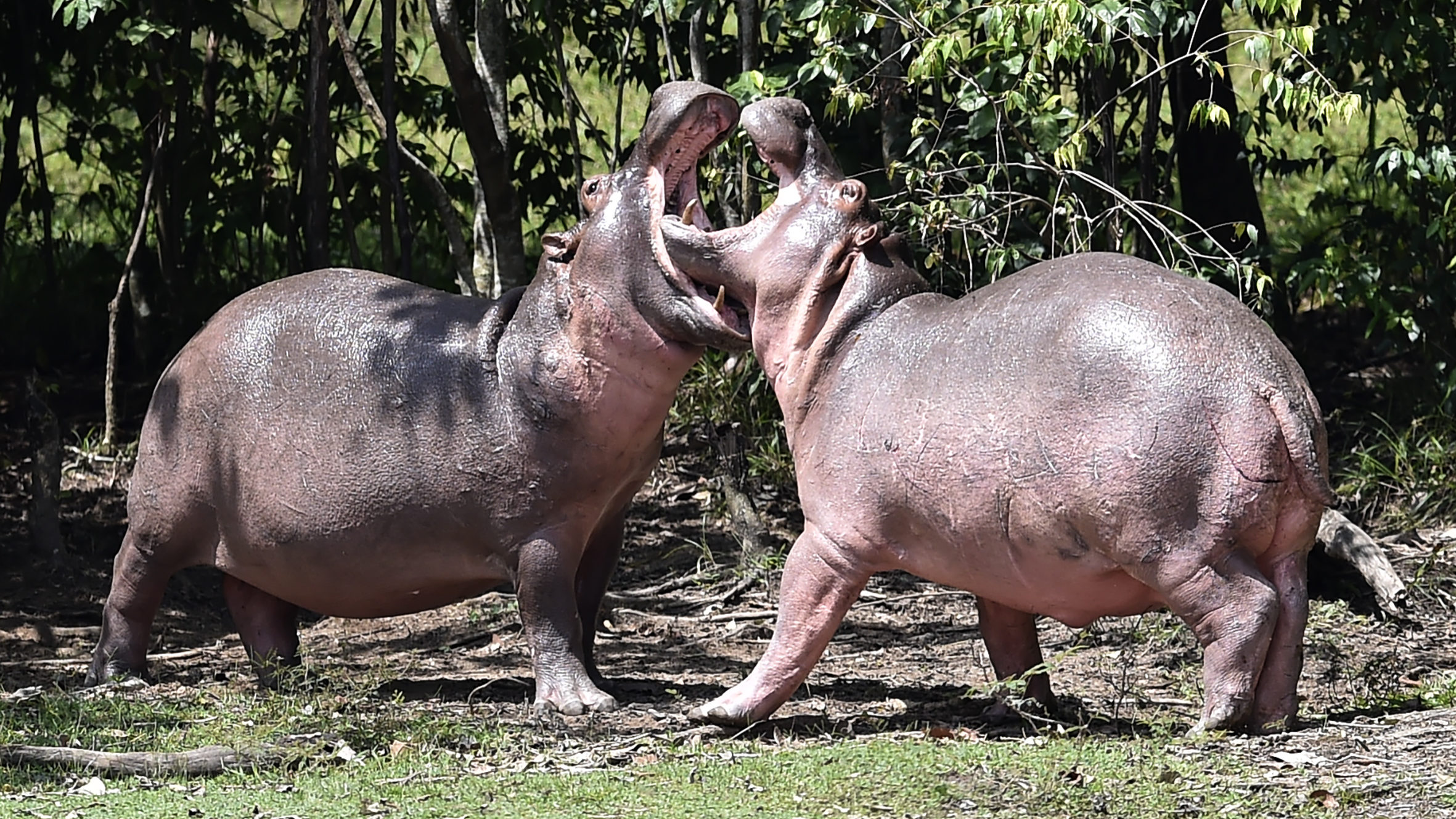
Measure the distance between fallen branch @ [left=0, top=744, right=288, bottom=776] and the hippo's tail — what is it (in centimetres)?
278

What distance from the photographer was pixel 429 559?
5957 millimetres

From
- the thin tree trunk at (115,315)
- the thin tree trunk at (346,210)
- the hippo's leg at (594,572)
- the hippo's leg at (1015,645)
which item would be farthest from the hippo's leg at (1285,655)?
the thin tree trunk at (115,315)

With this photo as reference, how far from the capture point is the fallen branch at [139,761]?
5.01m

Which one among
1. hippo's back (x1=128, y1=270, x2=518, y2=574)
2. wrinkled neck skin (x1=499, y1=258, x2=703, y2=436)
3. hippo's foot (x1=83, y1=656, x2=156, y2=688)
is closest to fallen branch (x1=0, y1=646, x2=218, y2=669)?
hippo's foot (x1=83, y1=656, x2=156, y2=688)

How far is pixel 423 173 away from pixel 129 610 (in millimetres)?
2850

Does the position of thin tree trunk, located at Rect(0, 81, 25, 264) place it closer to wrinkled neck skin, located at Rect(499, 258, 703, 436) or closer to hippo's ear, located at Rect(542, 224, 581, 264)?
hippo's ear, located at Rect(542, 224, 581, 264)

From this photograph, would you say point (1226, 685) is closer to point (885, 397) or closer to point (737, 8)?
point (885, 397)

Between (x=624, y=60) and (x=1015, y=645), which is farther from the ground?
(x=624, y=60)

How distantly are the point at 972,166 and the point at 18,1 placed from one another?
16.9ft

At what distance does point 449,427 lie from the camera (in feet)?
19.3

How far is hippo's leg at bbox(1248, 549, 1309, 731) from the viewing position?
190 inches

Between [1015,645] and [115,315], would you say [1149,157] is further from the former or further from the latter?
[115,315]

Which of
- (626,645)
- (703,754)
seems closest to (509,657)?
(626,645)

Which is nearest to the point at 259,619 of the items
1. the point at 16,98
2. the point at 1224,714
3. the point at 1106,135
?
the point at 1224,714
